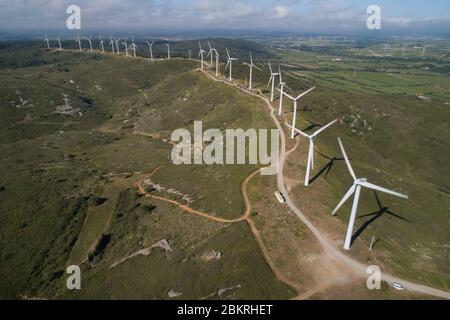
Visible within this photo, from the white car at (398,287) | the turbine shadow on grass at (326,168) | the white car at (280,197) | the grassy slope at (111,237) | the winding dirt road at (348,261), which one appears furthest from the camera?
the turbine shadow on grass at (326,168)

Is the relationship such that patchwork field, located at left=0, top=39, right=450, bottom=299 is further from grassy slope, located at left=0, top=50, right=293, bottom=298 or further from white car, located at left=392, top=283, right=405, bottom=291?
white car, located at left=392, top=283, right=405, bottom=291

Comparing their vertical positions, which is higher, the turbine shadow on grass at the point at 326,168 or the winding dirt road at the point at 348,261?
the turbine shadow on grass at the point at 326,168

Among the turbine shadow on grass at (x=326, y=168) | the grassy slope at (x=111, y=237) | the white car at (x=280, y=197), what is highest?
the turbine shadow on grass at (x=326, y=168)

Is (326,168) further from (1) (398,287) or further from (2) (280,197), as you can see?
(1) (398,287)

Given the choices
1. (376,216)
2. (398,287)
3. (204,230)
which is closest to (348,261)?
(398,287)

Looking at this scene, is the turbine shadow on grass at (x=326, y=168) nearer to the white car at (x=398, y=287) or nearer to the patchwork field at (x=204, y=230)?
the patchwork field at (x=204, y=230)

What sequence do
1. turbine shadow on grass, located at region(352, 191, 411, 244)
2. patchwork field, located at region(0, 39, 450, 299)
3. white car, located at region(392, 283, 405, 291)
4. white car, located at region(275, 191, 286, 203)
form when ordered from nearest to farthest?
1. white car, located at region(392, 283, 405, 291)
2. patchwork field, located at region(0, 39, 450, 299)
3. turbine shadow on grass, located at region(352, 191, 411, 244)
4. white car, located at region(275, 191, 286, 203)

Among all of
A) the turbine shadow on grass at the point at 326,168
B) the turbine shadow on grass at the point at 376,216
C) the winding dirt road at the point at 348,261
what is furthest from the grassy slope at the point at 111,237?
the turbine shadow on grass at the point at 376,216

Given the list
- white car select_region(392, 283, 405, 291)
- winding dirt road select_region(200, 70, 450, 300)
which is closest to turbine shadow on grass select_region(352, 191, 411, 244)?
winding dirt road select_region(200, 70, 450, 300)

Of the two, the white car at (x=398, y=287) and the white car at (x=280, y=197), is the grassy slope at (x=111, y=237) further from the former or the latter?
the white car at (x=398, y=287)

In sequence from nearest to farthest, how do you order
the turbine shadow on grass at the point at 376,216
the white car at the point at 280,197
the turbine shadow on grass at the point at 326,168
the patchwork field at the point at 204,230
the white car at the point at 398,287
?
1. the white car at the point at 398,287
2. the patchwork field at the point at 204,230
3. the turbine shadow on grass at the point at 376,216
4. the white car at the point at 280,197
5. the turbine shadow on grass at the point at 326,168

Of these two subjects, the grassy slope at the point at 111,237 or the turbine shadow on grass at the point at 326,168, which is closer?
the grassy slope at the point at 111,237

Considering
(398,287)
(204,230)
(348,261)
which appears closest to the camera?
(398,287)
